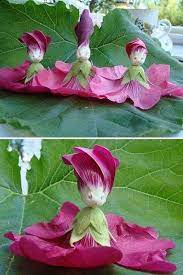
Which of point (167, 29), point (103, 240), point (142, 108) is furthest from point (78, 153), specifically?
point (167, 29)

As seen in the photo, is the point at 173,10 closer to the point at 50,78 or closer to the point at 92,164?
the point at 50,78

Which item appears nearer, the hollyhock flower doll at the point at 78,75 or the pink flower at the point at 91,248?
the pink flower at the point at 91,248

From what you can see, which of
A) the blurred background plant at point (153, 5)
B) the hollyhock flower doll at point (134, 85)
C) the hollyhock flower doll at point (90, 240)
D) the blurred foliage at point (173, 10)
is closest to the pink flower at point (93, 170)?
the hollyhock flower doll at point (90, 240)

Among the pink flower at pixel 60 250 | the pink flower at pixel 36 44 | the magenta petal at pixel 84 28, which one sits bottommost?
the pink flower at pixel 60 250

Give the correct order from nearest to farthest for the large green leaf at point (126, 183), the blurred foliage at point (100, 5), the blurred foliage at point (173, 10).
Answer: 1. the large green leaf at point (126, 183)
2. the blurred foliage at point (100, 5)
3. the blurred foliage at point (173, 10)

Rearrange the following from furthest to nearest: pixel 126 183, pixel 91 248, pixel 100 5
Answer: pixel 100 5
pixel 126 183
pixel 91 248

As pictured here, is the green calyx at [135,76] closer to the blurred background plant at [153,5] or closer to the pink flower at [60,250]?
the pink flower at [60,250]

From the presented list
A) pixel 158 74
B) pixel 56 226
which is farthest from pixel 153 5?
pixel 56 226
